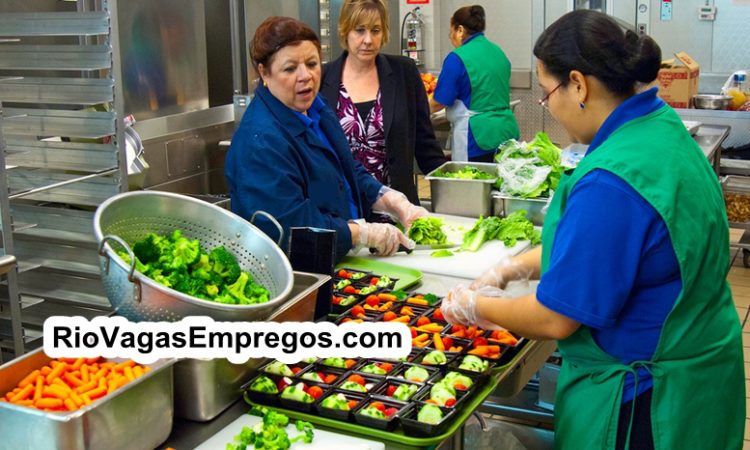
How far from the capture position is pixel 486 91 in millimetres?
5766

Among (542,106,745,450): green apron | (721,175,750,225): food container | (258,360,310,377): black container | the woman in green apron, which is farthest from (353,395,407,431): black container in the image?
(721,175,750,225): food container

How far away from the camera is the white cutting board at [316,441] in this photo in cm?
180

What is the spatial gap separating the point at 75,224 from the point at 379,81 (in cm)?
158

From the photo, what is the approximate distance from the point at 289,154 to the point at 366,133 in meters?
1.26

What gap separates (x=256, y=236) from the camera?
2234mm

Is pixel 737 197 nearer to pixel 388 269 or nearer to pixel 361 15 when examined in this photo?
pixel 361 15

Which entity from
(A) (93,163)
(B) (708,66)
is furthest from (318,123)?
(B) (708,66)

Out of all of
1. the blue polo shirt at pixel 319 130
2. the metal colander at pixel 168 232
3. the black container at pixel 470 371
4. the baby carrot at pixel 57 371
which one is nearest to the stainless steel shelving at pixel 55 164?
the blue polo shirt at pixel 319 130

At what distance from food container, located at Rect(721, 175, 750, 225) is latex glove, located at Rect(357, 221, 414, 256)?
13.2ft

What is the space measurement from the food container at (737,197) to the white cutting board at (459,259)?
142 inches

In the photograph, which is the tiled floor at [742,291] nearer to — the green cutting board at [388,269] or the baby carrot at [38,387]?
the green cutting board at [388,269]

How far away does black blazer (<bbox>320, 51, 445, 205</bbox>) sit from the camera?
409 cm

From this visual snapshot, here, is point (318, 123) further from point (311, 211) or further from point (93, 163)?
point (93, 163)

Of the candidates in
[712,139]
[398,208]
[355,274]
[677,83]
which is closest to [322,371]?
[355,274]
